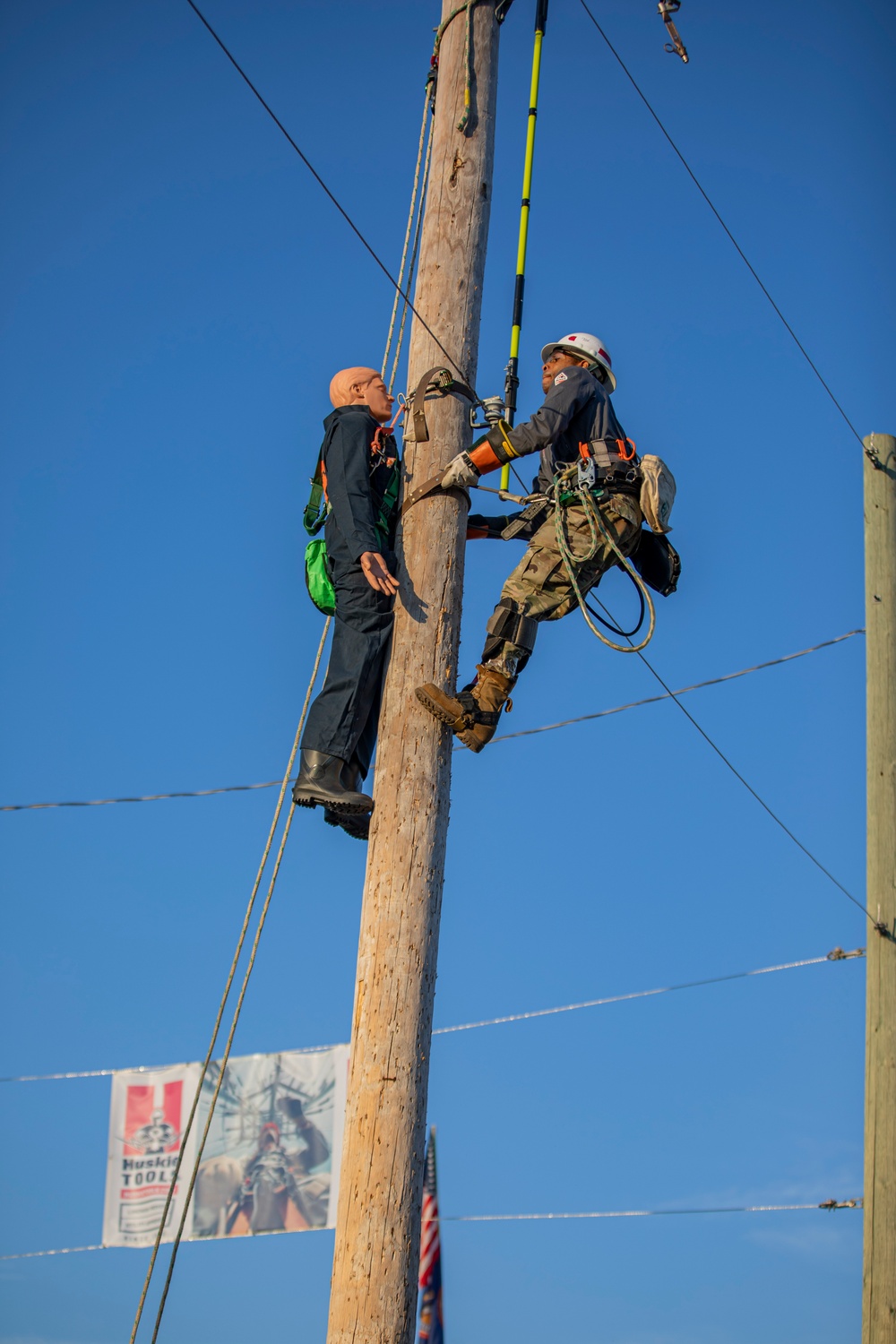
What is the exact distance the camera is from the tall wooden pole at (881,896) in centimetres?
625

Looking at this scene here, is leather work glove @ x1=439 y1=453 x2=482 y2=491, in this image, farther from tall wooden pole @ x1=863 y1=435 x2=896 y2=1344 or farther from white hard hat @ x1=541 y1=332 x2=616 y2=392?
tall wooden pole @ x1=863 y1=435 x2=896 y2=1344

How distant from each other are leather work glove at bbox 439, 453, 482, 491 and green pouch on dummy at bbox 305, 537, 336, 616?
0.58 meters

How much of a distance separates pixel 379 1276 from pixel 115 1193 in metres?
8.55

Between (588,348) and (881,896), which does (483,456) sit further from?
(881,896)

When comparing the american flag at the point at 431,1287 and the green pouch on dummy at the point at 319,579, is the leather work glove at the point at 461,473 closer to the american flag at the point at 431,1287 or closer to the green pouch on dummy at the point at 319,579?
the green pouch on dummy at the point at 319,579

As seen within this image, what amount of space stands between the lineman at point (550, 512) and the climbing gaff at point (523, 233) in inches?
6.3

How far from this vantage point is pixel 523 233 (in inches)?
247

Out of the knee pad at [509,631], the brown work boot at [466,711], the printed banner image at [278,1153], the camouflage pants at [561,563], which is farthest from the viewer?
the printed banner image at [278,1153]

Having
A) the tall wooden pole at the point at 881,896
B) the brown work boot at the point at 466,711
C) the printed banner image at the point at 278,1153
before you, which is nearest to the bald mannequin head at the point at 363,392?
the brown work boot at the point at 466,711

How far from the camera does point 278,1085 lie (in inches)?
457

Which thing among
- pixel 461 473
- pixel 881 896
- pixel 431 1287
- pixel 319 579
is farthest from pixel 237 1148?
pixel 461 473

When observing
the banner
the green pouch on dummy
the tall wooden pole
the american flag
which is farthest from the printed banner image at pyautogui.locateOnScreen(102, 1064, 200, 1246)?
the green pouch on dummy

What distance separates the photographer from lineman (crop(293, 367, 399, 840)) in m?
4.82

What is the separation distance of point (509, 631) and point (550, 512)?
61 centimetres
